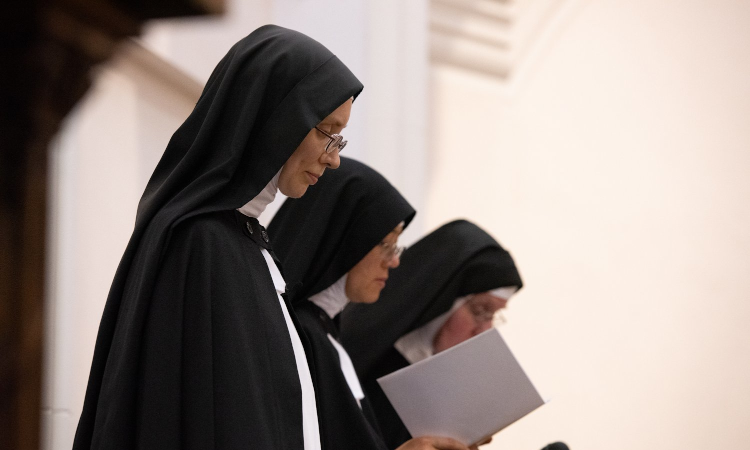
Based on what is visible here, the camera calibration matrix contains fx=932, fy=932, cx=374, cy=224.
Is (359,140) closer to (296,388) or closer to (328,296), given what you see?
(328,296)

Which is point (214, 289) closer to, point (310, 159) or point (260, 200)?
point (260, 200)

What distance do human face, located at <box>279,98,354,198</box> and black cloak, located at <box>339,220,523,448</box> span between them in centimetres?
139

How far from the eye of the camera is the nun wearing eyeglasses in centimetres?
273

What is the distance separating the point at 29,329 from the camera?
561 mm

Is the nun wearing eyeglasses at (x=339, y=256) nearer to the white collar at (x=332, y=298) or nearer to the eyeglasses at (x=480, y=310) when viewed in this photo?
the white collar at (x=332, y=298)

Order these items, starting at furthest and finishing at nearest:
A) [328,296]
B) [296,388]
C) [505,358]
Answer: [328,296]
[505,358]
[296,388]

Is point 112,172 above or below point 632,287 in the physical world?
above

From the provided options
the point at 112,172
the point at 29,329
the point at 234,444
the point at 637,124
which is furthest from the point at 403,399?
the point at 637,124

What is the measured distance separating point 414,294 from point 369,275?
28.5 inches

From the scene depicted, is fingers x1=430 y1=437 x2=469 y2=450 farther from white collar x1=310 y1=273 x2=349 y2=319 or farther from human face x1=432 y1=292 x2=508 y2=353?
human face x1=432 y1=292 x2=508 y2=353

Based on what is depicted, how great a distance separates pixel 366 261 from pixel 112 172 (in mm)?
903

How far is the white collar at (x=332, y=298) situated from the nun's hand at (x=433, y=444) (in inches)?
20.4

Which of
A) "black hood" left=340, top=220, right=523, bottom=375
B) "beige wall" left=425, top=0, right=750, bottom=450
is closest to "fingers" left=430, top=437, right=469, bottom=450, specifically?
"black hood" left=340, top=220, right=523, bottom=375

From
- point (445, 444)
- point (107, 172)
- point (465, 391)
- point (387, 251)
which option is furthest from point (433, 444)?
point (107, 172)
